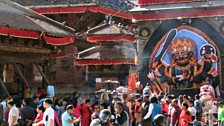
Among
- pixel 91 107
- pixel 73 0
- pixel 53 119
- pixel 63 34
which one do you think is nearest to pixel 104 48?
pixel 63 34

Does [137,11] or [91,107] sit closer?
[91,107]

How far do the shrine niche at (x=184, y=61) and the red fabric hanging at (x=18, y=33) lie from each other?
5.27 metres

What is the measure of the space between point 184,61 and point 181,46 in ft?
2.25

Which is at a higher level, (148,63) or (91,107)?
(148,63)

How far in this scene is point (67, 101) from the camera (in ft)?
50.5

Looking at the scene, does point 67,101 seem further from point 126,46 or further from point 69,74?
point 69,74

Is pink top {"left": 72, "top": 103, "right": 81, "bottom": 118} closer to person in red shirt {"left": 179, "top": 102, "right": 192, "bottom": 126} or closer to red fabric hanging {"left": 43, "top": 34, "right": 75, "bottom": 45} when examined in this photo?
person in red shirt {"left": 179, "top": 102, "right": 192, "bottom": 126}

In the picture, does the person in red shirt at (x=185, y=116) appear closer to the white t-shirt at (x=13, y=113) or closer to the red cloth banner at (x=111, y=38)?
the white t-shirt at (x=13, y=113)

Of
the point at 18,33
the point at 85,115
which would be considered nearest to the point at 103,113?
the point at 85,115

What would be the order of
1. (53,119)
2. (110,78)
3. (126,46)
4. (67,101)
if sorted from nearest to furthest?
(53,119) → (67,101) → (110,78) → (126,46)

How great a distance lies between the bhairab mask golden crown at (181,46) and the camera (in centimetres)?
2029

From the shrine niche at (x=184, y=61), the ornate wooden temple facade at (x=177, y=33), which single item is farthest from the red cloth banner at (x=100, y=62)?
the shrine niche at (x=184, y=61)

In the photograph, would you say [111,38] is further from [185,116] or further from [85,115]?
[185,116]

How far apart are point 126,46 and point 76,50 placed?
5437 mm
